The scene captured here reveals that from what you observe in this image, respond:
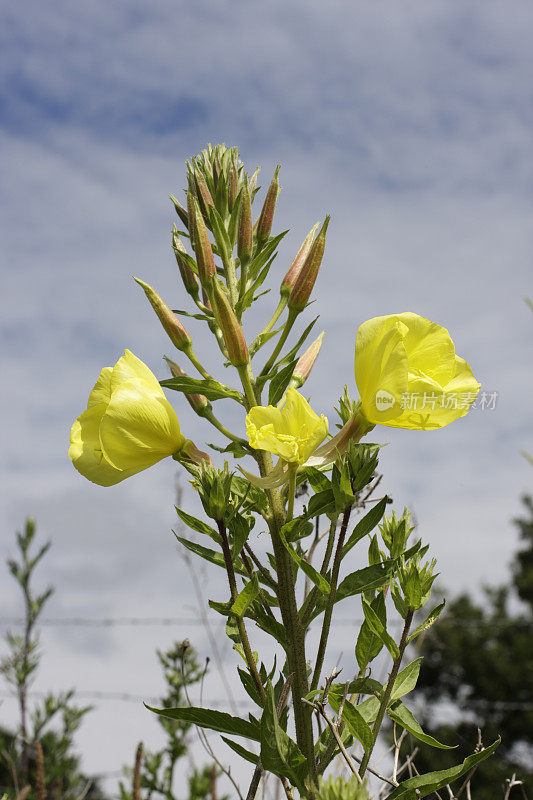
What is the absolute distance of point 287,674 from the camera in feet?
4.13

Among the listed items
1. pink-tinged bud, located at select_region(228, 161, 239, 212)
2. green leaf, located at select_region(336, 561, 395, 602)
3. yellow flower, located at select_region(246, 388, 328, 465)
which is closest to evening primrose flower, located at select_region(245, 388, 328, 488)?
yellow flower, located at select_region(246, 388, 328, 465)

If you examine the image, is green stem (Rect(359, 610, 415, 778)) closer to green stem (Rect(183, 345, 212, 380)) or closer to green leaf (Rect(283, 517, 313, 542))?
green leaf (Rect(283, 517, 313, 542))

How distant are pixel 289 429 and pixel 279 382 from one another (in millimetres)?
248

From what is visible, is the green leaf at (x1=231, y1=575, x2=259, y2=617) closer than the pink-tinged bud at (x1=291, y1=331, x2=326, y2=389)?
Yes

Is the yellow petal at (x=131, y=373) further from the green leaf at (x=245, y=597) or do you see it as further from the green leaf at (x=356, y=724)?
the green leaf at (x=356, y=724)

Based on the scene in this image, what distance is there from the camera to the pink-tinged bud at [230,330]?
1.25 meters

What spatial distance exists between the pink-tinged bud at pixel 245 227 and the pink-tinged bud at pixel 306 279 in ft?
0.46

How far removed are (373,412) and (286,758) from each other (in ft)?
1.85

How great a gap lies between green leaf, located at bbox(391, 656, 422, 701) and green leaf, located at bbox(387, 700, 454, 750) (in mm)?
17

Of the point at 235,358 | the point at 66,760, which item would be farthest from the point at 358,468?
the point at 66,760

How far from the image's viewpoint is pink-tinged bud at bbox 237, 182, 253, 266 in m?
1.49

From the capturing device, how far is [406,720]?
112 centimetres

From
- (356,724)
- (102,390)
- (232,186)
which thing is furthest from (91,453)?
(232,186)

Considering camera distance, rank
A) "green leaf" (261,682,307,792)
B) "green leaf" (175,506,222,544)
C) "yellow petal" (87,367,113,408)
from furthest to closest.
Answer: "yellow petal" (87,367,113,408)
"green leaf" (175,506,222,544)
"green leaf" (261,682,307,792)
